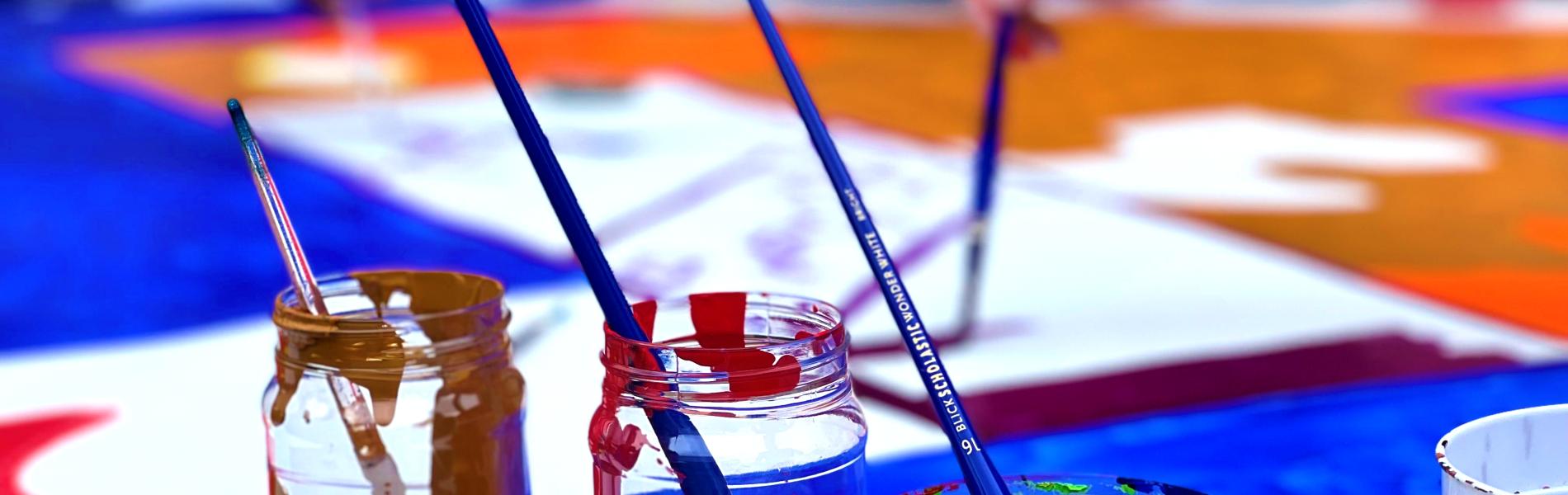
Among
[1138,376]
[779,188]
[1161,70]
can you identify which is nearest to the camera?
[1138,376]

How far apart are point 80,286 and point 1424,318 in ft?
3.37

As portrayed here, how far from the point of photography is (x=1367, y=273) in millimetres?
1192

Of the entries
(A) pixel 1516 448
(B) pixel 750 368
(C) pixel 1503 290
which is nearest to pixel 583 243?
(B) pixel 750 368

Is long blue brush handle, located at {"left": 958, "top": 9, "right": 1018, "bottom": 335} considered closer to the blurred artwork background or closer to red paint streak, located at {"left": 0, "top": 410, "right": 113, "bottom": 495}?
the blurred artwork background

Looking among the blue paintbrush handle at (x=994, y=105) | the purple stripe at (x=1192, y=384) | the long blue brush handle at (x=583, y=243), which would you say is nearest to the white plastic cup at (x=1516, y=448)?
the long blue brush handle at (x=583, y=243)

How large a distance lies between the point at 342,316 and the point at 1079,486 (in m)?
0.22

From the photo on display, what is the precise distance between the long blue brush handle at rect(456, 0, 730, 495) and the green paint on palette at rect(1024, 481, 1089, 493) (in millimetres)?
89

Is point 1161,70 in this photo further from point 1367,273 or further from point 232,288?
point 232,288

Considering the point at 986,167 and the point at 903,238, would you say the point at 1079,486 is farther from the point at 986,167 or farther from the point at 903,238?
the point at 903,238

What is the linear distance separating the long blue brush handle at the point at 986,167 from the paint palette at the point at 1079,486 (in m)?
0.50

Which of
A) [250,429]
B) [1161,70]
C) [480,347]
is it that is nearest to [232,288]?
[250,429]

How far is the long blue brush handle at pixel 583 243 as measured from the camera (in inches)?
14.5

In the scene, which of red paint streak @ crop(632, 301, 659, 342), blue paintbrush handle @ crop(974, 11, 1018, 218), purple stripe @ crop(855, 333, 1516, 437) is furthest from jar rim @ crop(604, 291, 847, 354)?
blue paintbrush handle @ crop(974, 11, 1018, 218)

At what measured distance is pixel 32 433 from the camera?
2.56ft
